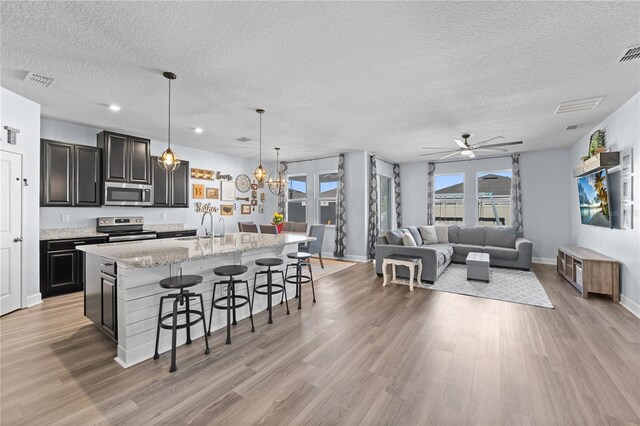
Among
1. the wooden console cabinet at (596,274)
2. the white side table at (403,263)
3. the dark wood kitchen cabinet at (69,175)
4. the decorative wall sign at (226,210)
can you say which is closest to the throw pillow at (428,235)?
the white side table at (403,263)

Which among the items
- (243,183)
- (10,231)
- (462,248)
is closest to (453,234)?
(462,248)

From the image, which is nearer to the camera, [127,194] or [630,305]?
[630,305]

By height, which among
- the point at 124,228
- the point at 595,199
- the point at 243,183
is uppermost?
the point at 243,183

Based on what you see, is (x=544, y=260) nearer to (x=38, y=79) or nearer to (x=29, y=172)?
(x=38, y=79)

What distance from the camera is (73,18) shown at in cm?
218

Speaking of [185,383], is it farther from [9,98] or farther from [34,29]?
[9,98]

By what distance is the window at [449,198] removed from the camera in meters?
8.06

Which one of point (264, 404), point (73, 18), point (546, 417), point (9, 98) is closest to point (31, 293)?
point (9, 98)

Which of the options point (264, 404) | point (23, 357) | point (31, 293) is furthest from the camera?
point (31, 293)

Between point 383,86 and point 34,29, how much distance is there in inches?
130

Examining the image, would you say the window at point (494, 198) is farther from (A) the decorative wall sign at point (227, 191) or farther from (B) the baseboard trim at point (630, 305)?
(A) the decorative wall sign at point (227, 191)

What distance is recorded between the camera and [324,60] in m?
2.78

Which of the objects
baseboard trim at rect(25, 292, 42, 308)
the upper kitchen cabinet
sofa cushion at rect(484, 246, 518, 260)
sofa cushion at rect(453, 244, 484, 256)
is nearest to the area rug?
sofa cushion at rect(484, 246, 518, 260)

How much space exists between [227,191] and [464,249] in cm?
628
